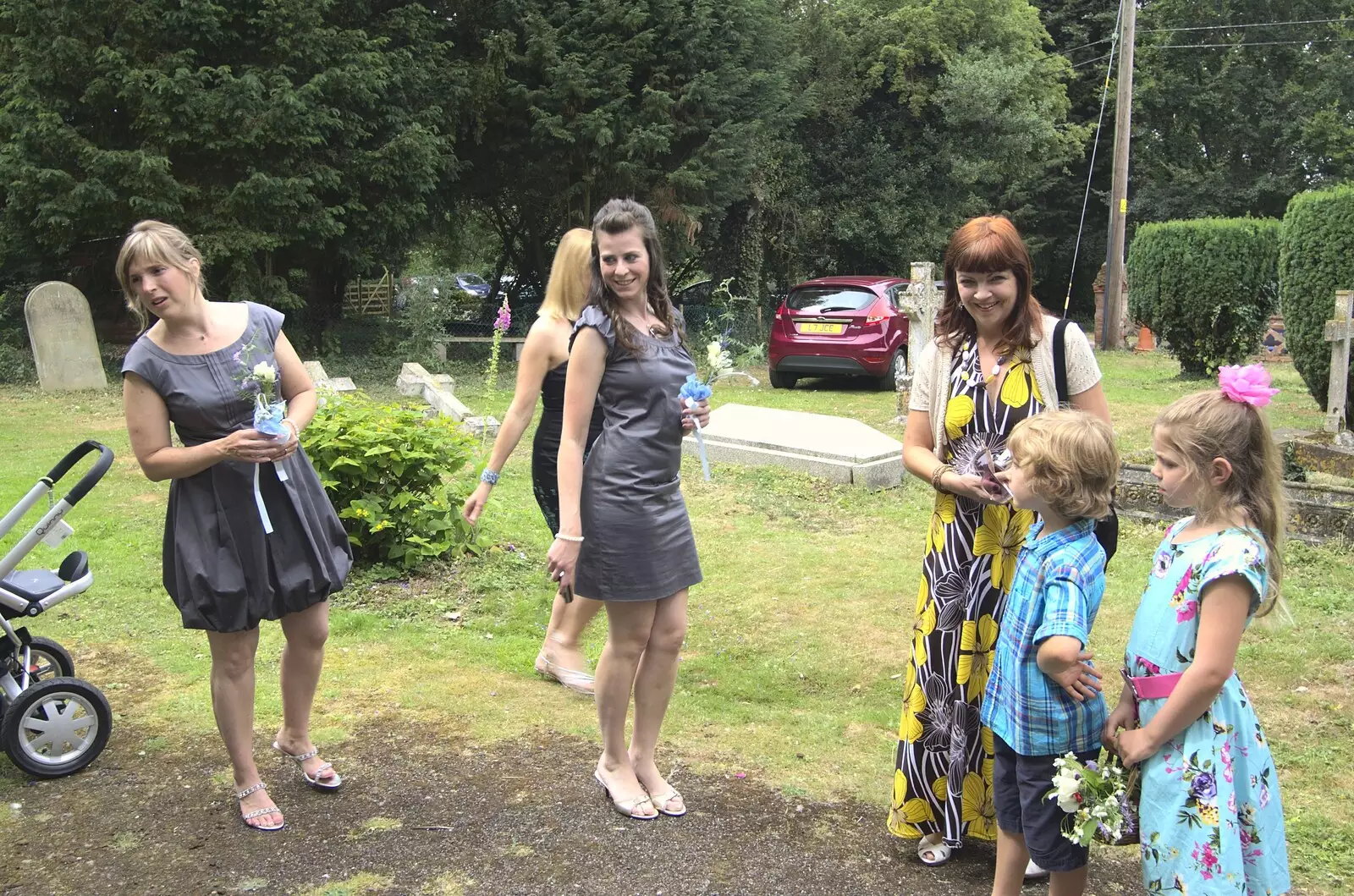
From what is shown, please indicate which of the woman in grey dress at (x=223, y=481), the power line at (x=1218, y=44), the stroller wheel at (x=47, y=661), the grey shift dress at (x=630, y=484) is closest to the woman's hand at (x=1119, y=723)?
the grey shift dress at (x=630, y=484)

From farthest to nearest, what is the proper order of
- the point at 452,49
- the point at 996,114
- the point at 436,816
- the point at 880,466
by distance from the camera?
1. the point at 996,114
2. the point at 452,49
3. the point at 880,466
4. the point at 436,816

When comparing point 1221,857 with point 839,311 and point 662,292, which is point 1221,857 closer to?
point 662,292

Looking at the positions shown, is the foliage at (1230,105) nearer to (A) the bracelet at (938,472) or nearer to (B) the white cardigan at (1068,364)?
(B) the white cardigan at (1068,364)

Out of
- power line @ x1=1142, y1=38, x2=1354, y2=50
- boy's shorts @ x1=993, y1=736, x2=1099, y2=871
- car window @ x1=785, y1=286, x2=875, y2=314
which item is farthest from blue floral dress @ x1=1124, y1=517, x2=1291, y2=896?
power line @ x1=1142, y1=38, x2=1354, y2=50

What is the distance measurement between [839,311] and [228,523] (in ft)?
41.8

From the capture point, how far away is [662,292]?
12.0 feet

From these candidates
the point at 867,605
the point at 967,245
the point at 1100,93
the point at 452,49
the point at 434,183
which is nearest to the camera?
the point at 967,245

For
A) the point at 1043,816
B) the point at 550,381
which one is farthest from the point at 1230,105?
the point at 1043,816

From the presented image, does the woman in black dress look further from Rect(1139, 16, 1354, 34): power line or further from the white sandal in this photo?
Rect(1139, 16, 1354, 34): power line

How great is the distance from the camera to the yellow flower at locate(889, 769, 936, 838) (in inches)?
132

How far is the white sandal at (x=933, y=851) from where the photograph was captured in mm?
3344

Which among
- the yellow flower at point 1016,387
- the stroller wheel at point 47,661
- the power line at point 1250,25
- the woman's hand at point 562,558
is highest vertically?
the power line at point 1250,25

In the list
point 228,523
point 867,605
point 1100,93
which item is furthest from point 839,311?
point 1100,93

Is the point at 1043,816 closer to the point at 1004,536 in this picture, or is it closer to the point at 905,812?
the point at 905,812
